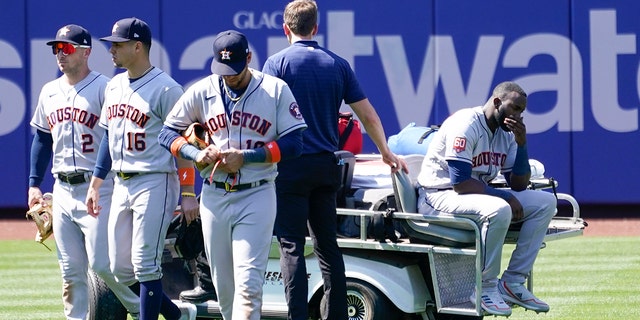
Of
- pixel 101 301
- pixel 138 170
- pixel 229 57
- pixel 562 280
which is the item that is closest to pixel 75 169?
pixel 138 170

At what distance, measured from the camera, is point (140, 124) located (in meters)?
6.51

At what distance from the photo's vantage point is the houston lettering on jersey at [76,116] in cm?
686

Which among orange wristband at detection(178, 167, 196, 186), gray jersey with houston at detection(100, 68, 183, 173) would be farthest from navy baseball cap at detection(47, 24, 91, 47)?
orange wristband at detection(178, 167, 196, 186)

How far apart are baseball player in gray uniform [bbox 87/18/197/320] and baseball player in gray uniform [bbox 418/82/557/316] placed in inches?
58.5

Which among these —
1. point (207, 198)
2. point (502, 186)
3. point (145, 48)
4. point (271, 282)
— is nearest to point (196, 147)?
point (207, 198)

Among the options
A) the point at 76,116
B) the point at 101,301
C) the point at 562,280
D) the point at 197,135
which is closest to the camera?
the point at 197,135

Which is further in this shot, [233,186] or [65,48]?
[65,48]

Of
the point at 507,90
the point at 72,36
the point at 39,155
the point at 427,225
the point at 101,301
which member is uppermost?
the point at 72,36

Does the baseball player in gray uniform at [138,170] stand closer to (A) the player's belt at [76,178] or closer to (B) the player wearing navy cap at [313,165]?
(A) the player's belt at [76,178]

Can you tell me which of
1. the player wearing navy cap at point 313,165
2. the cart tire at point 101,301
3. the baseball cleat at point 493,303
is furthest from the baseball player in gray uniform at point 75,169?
the baseball cleat at point 493,303

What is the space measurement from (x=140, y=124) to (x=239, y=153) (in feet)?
2.89

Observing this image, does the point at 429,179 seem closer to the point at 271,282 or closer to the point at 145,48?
the point at 271,282

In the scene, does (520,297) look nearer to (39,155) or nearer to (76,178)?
(76,178)

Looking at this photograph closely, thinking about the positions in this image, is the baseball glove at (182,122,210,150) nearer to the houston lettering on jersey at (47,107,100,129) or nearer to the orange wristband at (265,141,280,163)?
the orange wristband at (265,141,280,163)
